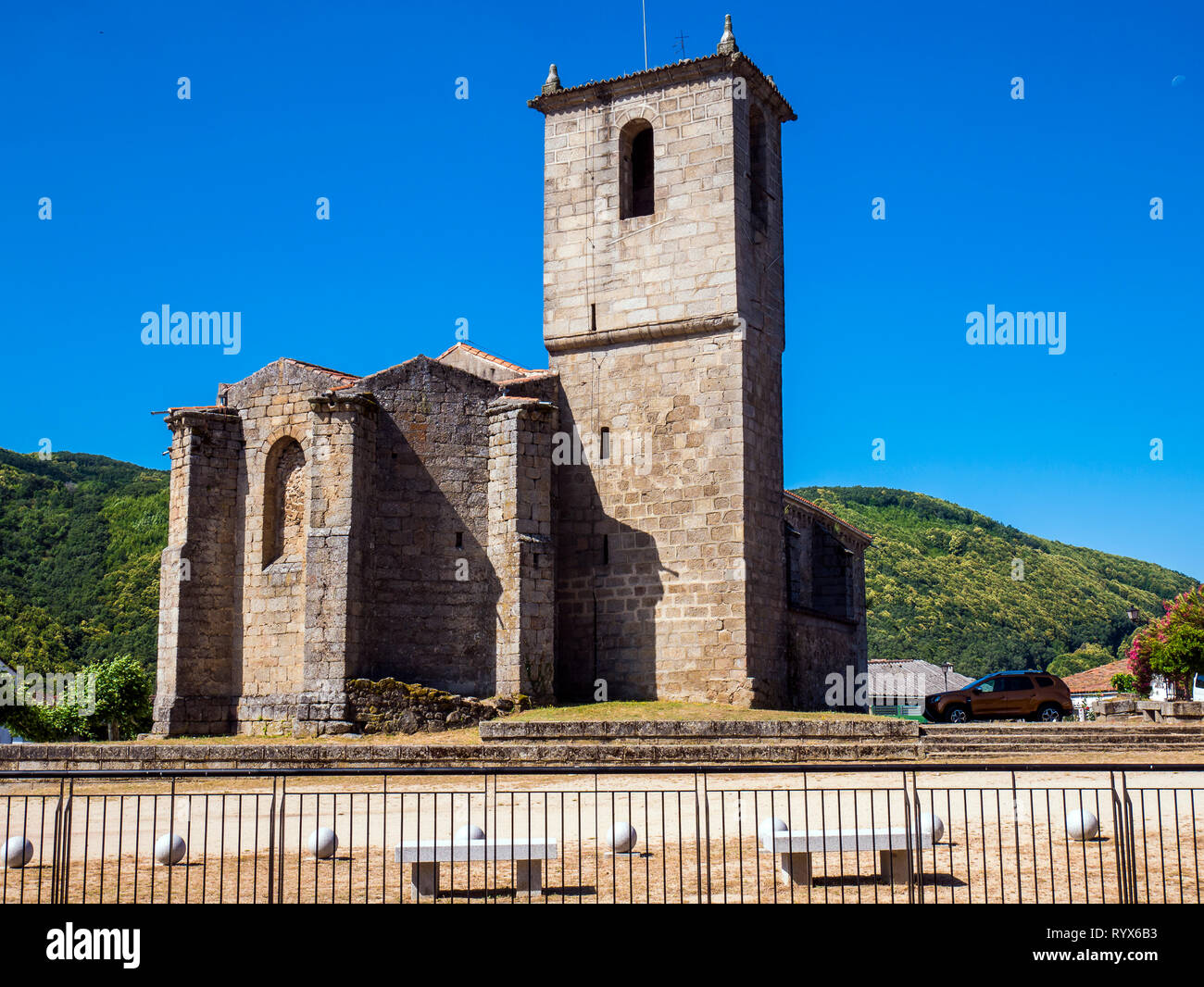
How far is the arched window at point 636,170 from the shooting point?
984 inches

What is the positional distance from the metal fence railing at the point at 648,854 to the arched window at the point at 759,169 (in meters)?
15.1

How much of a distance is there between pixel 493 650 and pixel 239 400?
6905 millimetres

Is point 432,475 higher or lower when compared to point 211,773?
higher

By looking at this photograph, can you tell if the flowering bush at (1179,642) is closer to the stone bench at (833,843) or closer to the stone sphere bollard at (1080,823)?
the stone sphere bollard at (1080,823)

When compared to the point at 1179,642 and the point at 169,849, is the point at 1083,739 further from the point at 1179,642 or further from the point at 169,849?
the point at 1179,642

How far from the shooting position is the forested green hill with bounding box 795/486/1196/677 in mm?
76188

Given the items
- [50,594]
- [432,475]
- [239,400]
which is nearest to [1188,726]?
[432,475]

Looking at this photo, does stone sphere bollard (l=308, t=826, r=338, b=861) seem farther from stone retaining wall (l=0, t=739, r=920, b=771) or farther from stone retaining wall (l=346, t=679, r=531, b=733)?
stone retaining wall (l=346, t=679, r=531, b=733)

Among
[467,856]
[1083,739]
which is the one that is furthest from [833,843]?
[1083,739]

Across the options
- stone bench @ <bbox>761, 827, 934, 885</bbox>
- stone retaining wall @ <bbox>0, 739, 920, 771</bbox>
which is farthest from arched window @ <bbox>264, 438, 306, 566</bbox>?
stone bench @ <bbox>761, 827, 934, 885</bbox>

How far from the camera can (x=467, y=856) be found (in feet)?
28.9

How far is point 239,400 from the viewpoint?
24.1m

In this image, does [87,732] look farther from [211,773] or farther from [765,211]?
[211,773]
